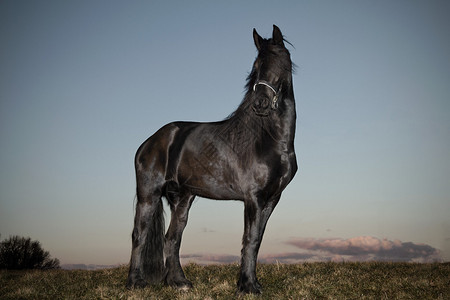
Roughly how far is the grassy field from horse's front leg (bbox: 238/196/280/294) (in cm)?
20

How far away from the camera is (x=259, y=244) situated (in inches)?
246

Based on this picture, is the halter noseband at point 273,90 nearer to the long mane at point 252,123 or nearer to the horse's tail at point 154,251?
the long mane at point 252,123

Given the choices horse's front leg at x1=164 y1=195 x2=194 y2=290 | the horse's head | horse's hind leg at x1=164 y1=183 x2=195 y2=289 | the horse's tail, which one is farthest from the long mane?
the horse's tail

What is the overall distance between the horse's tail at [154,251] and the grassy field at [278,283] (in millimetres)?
281

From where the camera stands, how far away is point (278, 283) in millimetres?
7352

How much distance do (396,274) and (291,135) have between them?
3.88 meters

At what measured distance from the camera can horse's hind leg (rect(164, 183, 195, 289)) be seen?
7.40 m

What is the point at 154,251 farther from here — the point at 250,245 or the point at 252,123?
the point at 252,123

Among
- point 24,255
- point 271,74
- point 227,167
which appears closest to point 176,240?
point 227,167

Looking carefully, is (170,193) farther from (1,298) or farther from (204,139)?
(1,298)

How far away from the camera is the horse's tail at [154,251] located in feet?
24.4

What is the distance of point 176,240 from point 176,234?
11 cm

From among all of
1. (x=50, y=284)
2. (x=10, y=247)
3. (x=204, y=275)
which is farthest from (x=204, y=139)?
(x=10, y=247)

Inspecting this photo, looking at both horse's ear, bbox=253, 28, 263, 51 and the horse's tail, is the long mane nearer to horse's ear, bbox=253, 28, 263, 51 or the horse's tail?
horse's ear, bbox=253, 28, 263, 51
